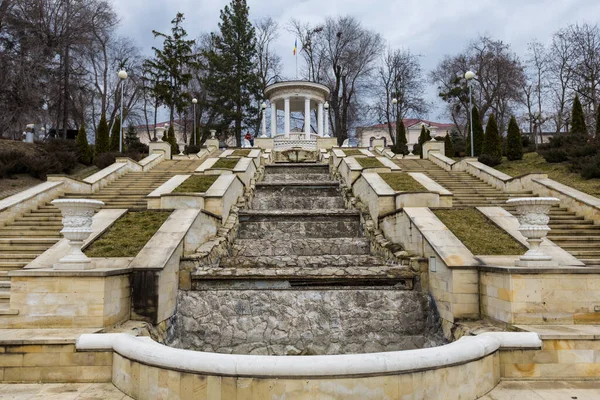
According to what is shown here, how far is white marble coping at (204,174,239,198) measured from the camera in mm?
10141

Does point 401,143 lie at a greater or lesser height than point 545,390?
greater

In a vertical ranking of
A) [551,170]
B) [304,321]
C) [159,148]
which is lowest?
[304,321]

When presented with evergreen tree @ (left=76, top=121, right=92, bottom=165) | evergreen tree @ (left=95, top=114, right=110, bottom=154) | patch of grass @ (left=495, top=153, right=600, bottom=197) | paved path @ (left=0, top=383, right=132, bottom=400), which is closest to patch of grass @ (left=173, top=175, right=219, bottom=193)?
paved path @ (left=0, top=383, right=132, bottom=400)

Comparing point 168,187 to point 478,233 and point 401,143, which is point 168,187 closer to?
point 478,233

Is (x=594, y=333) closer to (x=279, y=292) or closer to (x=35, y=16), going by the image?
(x=279, y=292)

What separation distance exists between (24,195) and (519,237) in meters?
12.0

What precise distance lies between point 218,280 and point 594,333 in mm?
5467

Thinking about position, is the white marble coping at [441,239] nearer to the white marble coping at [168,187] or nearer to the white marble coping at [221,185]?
the white marble coping at [221,185]

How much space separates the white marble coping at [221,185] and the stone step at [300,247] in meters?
1.38

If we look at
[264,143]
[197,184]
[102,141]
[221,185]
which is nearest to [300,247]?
[221,185]

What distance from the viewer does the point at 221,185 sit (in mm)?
11000

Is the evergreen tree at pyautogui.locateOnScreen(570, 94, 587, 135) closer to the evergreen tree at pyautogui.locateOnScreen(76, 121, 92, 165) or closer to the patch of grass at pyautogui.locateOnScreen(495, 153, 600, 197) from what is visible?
the patch of grass at pyautogui.locateOnScreen(495, 153, 600, 197)

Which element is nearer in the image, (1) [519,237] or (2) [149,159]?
(1) [519,237]

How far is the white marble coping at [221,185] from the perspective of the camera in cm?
1014
